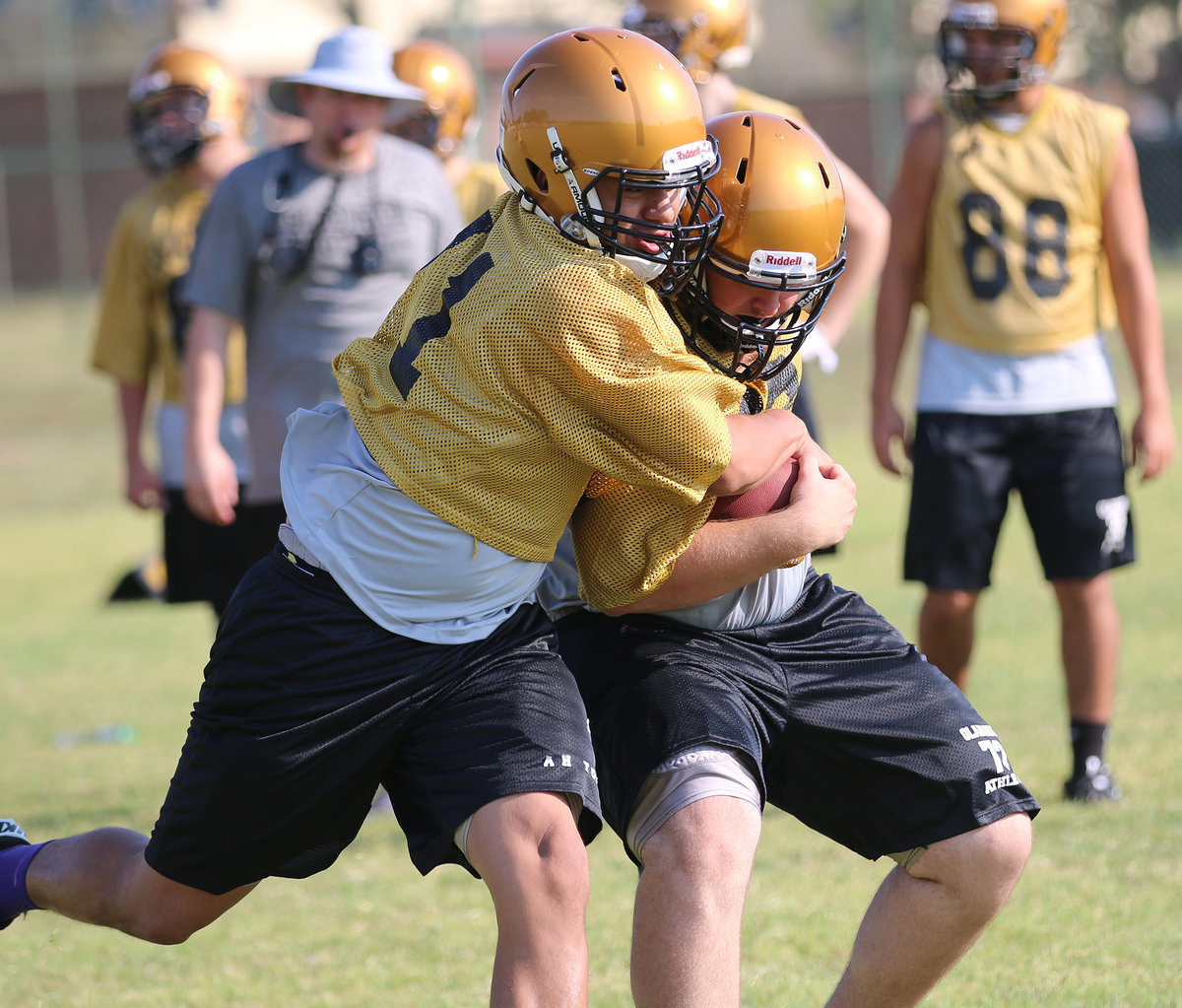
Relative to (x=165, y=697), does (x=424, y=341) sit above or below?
above

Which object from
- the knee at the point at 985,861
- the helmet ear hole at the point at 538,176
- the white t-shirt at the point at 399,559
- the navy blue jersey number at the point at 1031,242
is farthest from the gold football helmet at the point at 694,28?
the knee at the point at 985,861

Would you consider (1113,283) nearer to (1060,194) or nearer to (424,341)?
(1060,194)

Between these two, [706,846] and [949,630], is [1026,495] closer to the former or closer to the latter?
[949,630]

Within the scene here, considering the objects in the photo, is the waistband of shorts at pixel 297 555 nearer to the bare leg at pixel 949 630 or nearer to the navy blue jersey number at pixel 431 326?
the navy blue jersey number at pixel 431 326

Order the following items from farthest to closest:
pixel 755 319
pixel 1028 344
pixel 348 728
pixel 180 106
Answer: pixel 180 106 < pixel 1028 344 < pixel 755 319 < pixel 348 728

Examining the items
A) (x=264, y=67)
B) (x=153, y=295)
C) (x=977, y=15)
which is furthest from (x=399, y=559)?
(x=264, y=67)

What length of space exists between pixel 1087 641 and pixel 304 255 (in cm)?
274

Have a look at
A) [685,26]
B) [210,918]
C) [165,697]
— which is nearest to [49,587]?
[165,697]

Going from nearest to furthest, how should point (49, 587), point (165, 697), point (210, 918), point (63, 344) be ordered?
point (210, 918), point (165, 697), point (49, 587), point (63, 344)

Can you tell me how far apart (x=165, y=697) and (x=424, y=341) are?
16.1 ft

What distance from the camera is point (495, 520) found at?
9.25 feet

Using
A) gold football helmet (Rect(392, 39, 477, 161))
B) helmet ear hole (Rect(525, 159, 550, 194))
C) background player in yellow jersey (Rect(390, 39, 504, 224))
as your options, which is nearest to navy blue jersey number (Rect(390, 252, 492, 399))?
helmet ear hole (Rect(525, 159, 550, 194))

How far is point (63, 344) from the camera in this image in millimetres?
20750

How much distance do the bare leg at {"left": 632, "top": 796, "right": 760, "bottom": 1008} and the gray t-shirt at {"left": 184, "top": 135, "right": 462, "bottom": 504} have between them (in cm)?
237
